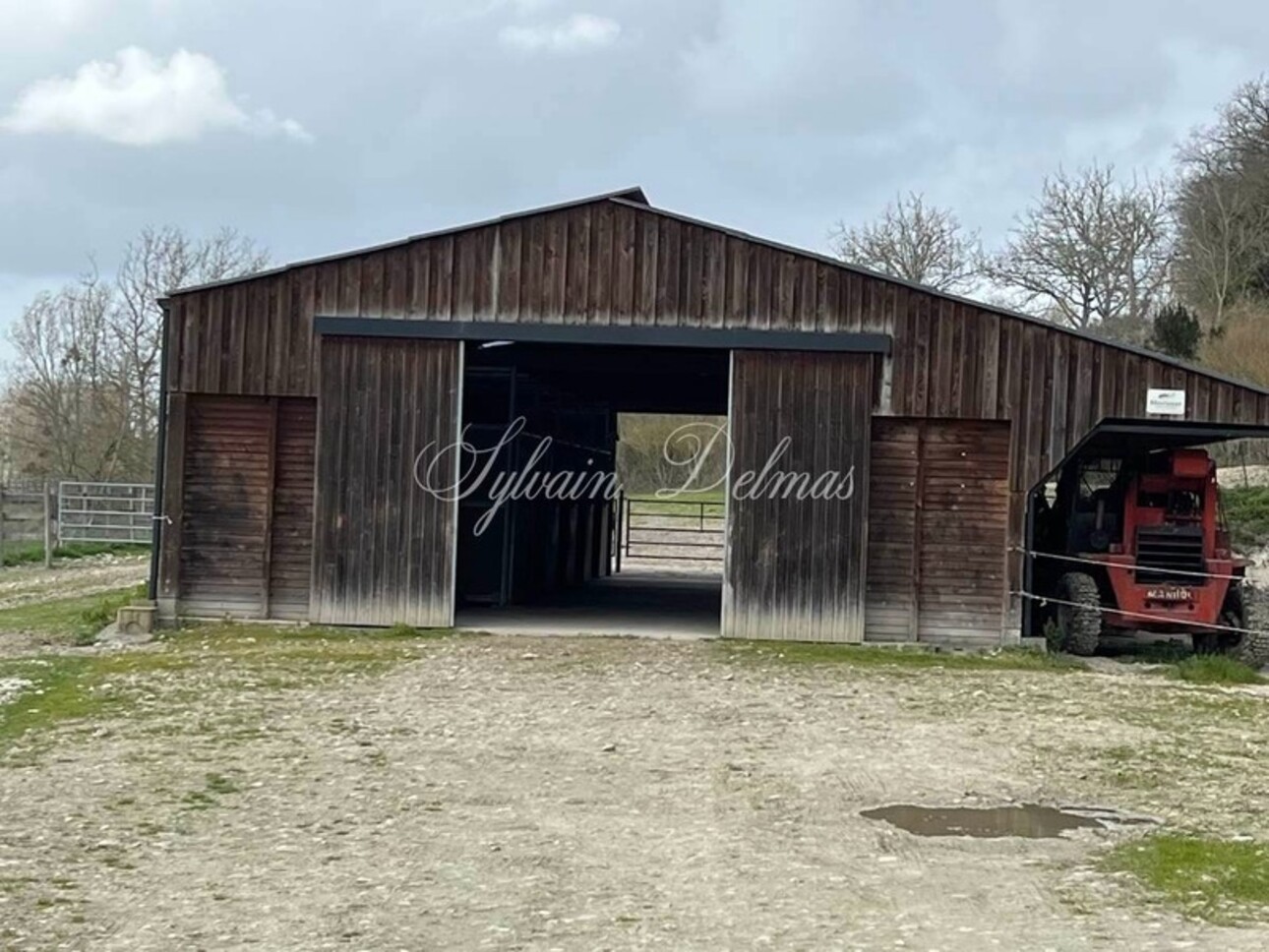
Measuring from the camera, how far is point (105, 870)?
21.1 ft

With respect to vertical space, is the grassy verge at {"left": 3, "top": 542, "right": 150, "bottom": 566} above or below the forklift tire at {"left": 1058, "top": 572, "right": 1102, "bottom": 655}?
below

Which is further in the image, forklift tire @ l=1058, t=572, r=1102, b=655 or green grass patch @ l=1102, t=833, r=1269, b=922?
forklift tire @ l=1058, t=572, r=1102, b=655

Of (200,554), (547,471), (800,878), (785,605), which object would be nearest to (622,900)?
(800,878)

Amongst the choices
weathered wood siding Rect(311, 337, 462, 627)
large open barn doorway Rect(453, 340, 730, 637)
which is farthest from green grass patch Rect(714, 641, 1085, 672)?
weathered wood siding Rect(311, 337, 462, 627)

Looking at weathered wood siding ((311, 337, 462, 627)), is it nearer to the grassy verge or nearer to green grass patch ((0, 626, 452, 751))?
green grass patch ((0, 626, 452, 751))

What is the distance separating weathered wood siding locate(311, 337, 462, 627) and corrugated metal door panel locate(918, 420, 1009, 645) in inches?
183

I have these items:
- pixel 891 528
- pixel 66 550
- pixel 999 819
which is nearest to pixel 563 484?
pixel 891 528

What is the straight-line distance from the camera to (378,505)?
1509 centimetres

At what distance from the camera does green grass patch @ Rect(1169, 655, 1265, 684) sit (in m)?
13.7

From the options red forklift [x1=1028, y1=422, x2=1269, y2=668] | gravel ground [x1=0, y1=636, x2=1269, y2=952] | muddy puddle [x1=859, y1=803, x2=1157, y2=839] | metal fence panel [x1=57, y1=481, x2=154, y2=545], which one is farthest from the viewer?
metal fence panel [x1=57, y1=481, x2=154, y2=545]

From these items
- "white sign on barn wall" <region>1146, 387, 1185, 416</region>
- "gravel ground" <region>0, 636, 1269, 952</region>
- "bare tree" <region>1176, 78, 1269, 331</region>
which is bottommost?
"gravel ground" <region>0, 636, 1269, 952</region>

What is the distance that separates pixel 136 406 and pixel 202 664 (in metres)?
28.9

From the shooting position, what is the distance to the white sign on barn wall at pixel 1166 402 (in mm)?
14359

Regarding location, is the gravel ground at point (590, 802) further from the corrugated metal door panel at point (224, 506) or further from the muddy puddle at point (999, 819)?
the corrugated metal door panel at point (224, 506)
